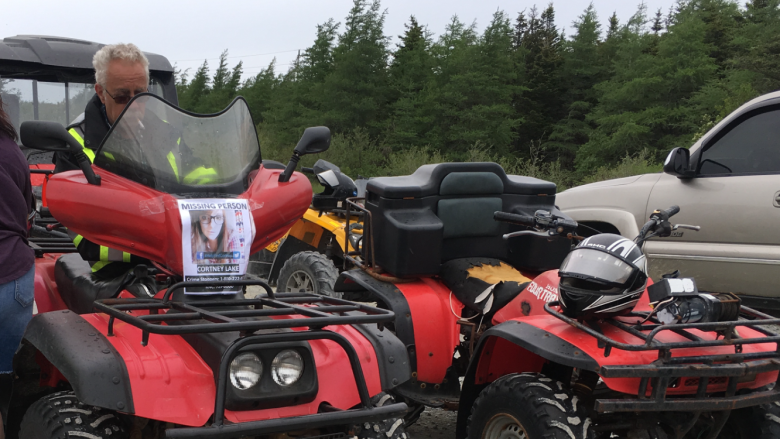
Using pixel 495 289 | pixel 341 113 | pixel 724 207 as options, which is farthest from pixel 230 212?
pixel 341 113

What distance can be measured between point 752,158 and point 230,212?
14.7ft

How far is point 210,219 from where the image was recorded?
293 cm

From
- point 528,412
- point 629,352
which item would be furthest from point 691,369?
point 528,412

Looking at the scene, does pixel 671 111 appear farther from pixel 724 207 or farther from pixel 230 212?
pixel 230 212

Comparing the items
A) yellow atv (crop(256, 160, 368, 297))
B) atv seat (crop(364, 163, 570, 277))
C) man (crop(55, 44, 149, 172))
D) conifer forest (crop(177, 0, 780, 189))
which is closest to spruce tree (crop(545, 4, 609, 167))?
conifer forest (crop(177, 0, 780, 189))

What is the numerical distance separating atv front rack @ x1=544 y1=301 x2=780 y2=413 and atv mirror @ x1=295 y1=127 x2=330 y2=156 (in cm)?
136

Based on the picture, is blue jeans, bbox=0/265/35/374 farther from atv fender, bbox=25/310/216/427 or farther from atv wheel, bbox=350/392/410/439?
atv wheel, bbox=350/392/410/439

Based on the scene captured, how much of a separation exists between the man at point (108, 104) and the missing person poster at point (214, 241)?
0.60 meters

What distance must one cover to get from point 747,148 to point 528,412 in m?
3.80

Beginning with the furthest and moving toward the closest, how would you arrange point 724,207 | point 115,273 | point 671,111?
point 671,111 → point 724,207 → point 115,273

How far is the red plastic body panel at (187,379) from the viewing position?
8.20 ft

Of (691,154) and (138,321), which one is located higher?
(691,154)

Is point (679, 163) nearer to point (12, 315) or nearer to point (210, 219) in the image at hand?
point (210, 219)

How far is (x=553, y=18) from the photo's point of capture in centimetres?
5966
